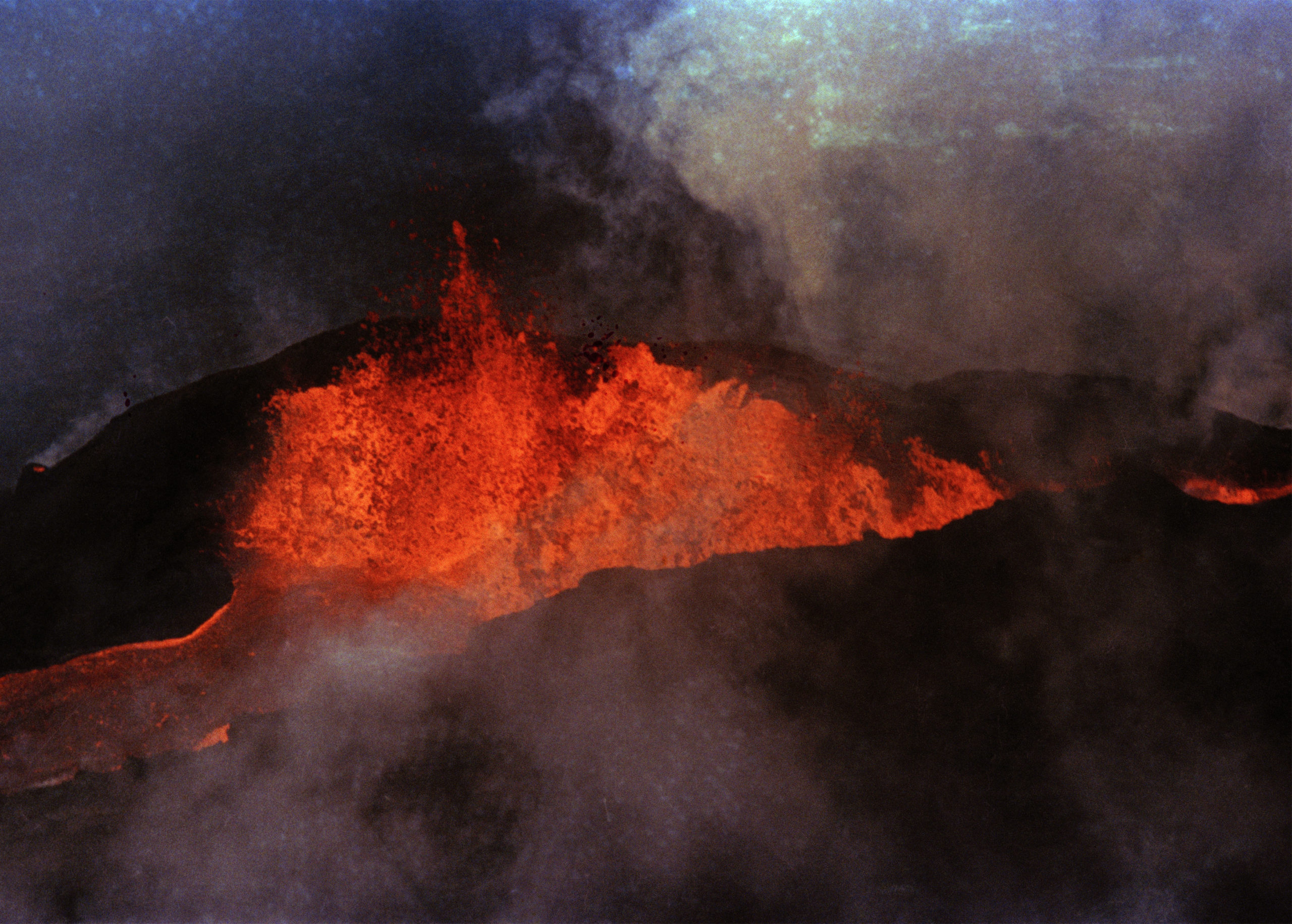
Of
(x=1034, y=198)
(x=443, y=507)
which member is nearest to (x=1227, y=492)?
(x=1034, y=198)

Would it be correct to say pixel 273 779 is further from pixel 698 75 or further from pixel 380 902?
pixel 698 75

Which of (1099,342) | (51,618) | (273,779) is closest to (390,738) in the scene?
(273,779)

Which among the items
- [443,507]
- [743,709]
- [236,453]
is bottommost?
[743,709]

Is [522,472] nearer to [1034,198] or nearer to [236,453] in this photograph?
[236,453]

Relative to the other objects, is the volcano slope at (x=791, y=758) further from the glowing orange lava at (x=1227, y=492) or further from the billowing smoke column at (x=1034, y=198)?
the billowing smoke column at (x=1034, y=198)

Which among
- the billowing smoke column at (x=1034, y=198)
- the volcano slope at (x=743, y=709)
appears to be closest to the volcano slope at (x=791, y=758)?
the volcano slope at (x=743, y=709)
